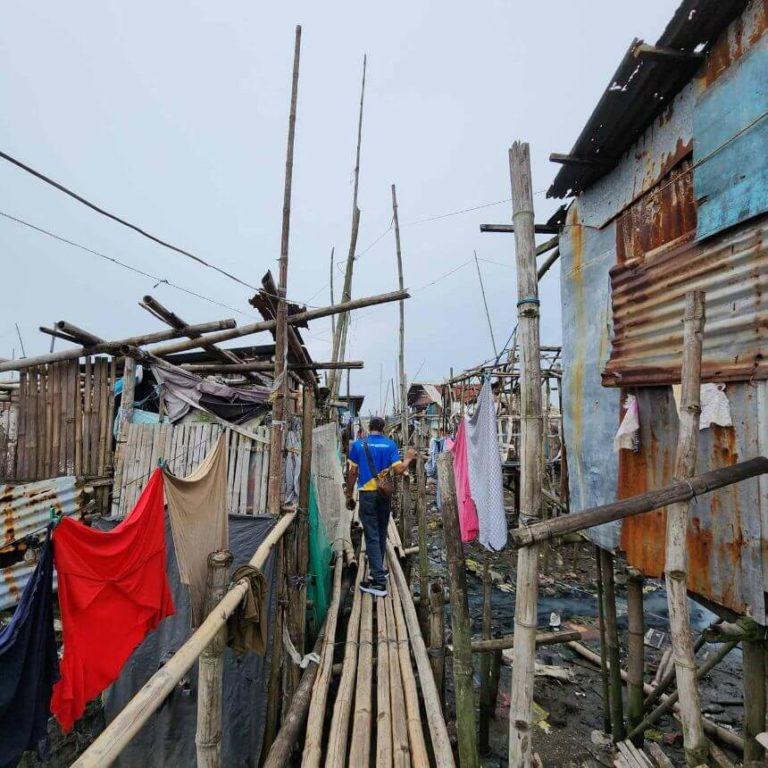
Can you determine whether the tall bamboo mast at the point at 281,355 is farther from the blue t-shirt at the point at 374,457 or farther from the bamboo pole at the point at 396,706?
the bamboo pole at the point at 396,706

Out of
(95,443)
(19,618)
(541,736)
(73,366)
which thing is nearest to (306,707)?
(19,618)

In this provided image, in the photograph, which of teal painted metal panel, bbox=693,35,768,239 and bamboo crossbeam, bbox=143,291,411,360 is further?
bamboo crossbeam, bbox=143,291,411,360

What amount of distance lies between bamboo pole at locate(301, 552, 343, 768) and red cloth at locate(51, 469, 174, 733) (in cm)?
175

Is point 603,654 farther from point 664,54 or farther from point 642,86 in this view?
point 664,54

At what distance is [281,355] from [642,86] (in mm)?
4631

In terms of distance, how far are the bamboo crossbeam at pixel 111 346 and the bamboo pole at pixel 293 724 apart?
4.49 metres

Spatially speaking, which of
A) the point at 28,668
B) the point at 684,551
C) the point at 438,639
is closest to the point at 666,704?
the point at 438,639

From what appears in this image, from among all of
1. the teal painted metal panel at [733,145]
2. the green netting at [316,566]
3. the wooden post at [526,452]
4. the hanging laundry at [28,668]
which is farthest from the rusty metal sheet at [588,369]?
the hanging laundry at [28,668]

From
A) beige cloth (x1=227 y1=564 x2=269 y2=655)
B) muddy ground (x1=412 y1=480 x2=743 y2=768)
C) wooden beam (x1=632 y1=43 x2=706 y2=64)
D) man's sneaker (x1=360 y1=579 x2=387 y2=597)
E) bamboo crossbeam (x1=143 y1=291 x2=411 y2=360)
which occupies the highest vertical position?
wooden beam (x1=632 y1=43 x2=706 y2=64)

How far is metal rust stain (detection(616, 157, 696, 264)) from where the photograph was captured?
322cm

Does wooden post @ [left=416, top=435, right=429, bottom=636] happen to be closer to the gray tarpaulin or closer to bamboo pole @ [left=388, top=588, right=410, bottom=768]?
bamboo pole @ [left=388, top=588, right=410, bottom=768]

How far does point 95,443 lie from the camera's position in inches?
230

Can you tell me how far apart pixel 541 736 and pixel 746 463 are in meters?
4.78

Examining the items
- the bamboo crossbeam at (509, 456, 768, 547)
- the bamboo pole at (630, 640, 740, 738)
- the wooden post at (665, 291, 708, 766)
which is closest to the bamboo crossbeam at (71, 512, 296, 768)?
the bamboo crossbeam at (509, 456, 768, 547)
